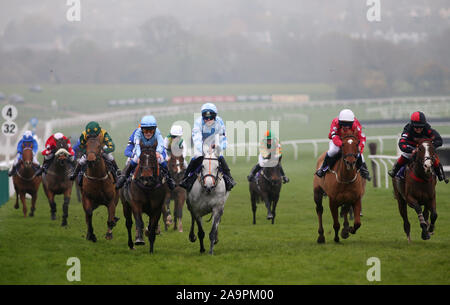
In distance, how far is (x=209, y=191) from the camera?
10.1 meters

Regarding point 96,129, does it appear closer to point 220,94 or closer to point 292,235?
point 292,235

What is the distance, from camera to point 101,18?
5886 inches

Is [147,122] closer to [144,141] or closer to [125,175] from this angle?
[144,141]

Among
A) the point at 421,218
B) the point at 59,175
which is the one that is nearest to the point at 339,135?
the point at 421,218

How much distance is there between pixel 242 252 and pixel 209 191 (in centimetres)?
119

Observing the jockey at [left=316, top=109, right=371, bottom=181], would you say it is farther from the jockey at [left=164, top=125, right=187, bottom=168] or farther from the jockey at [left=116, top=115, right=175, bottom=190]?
the jockey at [left=164, top=125, right=187, bottom=168]

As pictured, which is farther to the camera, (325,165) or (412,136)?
(325,165)

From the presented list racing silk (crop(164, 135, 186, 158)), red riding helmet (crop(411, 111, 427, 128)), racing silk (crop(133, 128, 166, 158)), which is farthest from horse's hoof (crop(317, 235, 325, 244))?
racing silk (crop(164, 135, 186, 158))

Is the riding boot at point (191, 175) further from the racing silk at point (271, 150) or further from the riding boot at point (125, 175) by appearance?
the racing silk at point (271, 150)

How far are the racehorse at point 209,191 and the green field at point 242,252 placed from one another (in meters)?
0.62

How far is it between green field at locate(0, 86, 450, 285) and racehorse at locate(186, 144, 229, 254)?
0.62m

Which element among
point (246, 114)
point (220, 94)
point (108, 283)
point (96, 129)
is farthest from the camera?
point (220, 94)
